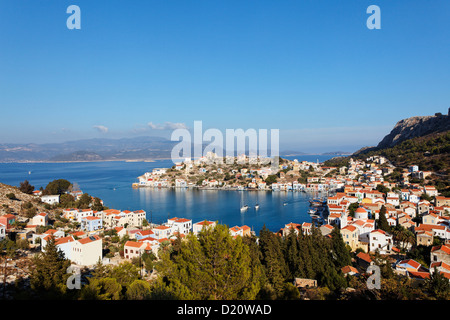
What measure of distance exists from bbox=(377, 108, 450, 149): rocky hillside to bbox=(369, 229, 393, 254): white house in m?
27.2

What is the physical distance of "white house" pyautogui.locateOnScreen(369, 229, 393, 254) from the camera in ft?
35.6

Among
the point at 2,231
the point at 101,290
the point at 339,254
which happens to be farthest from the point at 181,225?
the point at 101,290

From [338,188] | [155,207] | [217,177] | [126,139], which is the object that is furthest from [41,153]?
[338,188]

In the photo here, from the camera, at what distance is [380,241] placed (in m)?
11.0

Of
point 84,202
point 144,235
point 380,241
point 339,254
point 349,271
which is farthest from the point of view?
point 84,202

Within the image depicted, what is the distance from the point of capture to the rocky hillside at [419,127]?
34619 mm

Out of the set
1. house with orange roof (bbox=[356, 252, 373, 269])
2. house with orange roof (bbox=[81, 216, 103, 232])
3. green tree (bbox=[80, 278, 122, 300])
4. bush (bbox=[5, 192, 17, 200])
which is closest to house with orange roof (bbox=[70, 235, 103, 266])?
green tree (bbox=[80, 278, 122, 300])

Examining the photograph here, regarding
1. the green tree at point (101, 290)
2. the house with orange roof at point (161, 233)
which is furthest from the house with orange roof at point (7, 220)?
the green tree at point (101, 290)

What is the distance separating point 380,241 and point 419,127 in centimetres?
3670

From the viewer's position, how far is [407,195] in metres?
17.3

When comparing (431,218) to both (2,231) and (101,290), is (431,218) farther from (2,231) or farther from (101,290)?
(2,231)

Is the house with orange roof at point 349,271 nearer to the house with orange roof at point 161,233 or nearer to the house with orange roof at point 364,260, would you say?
the house with orange roof at point 364,260

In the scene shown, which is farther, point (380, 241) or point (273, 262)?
point (380, 241)

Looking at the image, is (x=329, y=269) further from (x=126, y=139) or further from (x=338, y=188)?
(x=126, y=139)
